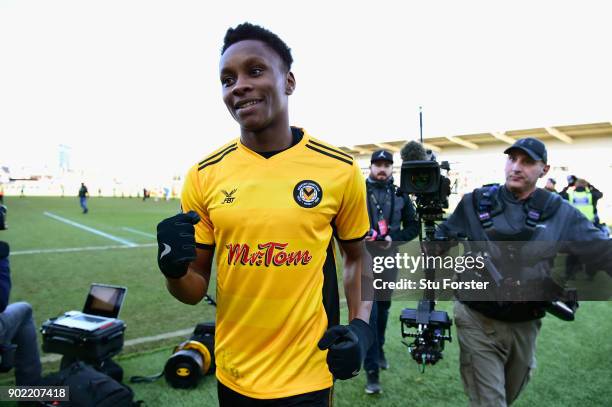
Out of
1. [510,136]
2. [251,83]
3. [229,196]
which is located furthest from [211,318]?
[510,136]

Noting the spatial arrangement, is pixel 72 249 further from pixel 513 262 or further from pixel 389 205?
pixel 513 262

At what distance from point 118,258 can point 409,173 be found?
8.93 meters

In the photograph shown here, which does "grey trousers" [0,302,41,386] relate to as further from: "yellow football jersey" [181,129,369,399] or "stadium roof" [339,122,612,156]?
"stadium roof" [339,122,612,156]

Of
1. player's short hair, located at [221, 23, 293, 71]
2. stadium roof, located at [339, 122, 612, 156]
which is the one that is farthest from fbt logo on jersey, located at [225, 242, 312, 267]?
stadium roof, located at [339, 122, 612, 156]

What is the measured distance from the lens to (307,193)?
5.74 feet

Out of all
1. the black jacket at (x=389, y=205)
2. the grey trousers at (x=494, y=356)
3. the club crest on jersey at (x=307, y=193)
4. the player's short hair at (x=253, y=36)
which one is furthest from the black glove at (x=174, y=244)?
the black jacket at (x=389, y=205)

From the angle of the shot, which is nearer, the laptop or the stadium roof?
the laptop

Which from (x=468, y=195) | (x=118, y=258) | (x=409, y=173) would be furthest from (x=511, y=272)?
(x=118, y=258)

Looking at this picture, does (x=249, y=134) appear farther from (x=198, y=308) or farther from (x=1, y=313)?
(x=198, y=308)

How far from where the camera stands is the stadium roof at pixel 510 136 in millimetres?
26616

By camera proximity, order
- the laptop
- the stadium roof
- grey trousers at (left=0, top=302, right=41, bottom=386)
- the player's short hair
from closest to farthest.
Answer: the player's short hair → grey trousers at (left=0, top=302, right=41, bottom=386) → the laptop → the stadium roof

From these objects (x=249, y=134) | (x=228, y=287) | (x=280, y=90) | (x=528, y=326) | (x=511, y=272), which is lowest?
(x=528, y=326)

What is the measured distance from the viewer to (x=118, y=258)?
9.67m

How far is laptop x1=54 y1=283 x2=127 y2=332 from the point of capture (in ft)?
12.3
